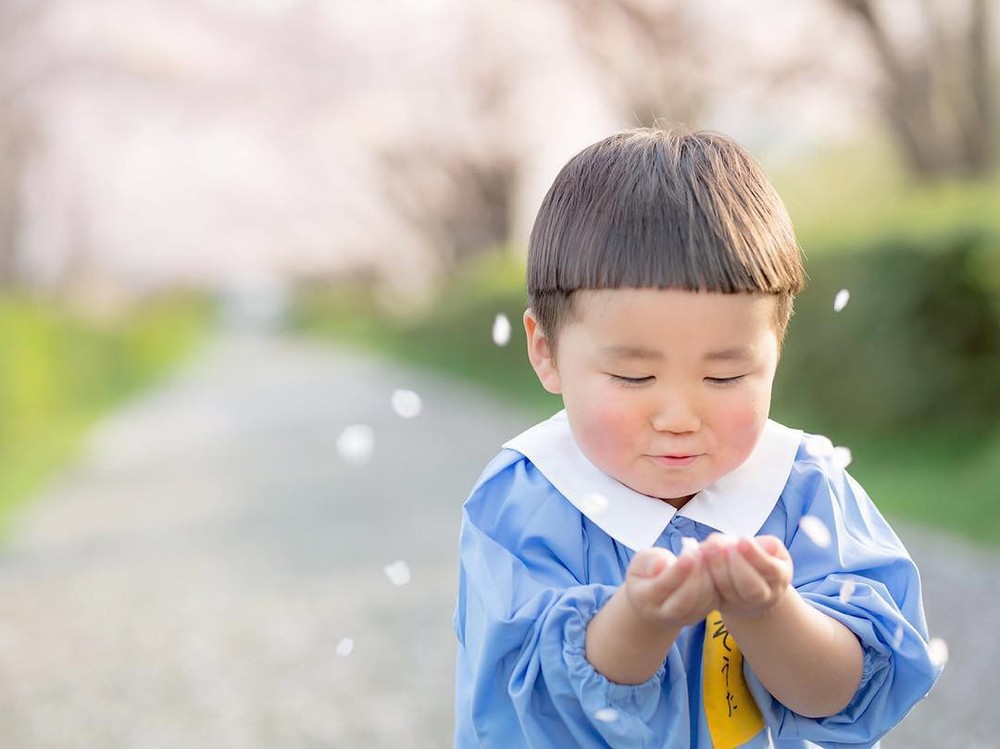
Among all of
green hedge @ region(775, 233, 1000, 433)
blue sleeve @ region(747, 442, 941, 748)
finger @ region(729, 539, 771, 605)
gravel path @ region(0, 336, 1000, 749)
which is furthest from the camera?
green hedge @ region(775, 233, 1000, 433)

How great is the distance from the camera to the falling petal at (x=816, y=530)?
1779 mm

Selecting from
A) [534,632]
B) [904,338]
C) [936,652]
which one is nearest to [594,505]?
[534,632]

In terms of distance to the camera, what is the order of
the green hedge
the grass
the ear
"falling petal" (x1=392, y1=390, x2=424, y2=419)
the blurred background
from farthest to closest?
the grass < the green hedge < the blurred background < "falling petal" (x1=392, y1=390, x2=424, y2=419) < the ear

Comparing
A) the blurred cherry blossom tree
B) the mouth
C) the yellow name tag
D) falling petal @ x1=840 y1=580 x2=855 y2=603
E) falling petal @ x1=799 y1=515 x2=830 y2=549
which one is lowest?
the blurred cherry blossom tree

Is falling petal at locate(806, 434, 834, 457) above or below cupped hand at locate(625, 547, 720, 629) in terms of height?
below

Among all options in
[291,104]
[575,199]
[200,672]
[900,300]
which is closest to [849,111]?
[900,300]

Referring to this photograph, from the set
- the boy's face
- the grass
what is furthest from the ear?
the grass

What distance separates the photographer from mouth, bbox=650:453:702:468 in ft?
5.54

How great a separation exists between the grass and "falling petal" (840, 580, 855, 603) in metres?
6.82

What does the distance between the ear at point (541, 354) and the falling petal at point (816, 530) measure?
424 mm

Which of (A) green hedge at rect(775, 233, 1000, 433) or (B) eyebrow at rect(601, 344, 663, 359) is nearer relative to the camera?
(B) eyebrow at rect(601, 344, 663, 359)

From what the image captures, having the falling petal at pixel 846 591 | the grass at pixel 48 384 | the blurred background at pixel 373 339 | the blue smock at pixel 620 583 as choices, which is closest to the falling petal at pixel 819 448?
the blue smock at pixel 620 583

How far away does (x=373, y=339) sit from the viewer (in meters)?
27.2

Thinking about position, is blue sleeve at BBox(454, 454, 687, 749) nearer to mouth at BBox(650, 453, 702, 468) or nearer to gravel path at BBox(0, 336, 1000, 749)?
mouth at BBox(650, 453, 702, 468)
